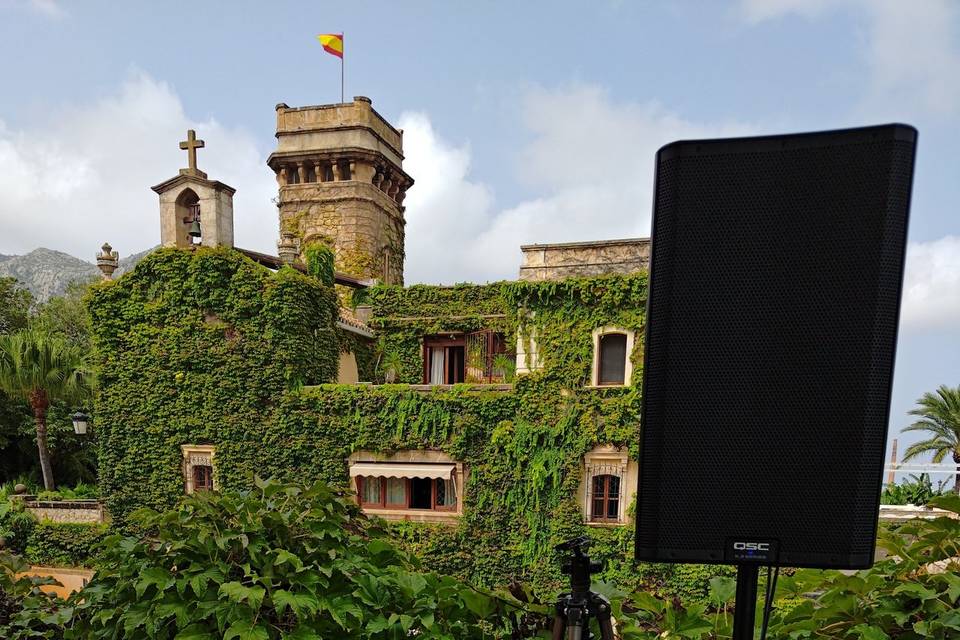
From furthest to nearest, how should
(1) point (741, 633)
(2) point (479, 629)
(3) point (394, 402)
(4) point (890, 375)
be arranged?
(3) point (394, 402) < (2) point (479, 629) < (1) point (741, 633) < (4) point (890, 375)

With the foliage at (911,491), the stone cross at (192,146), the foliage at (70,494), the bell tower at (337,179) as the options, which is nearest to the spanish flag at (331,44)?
the bell tower at (337,179)

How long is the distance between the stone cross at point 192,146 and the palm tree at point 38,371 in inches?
340

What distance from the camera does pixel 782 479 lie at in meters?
1.34

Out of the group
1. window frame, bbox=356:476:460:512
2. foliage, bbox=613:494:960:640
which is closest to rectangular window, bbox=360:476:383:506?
window frame, bbox=356:476:460:512

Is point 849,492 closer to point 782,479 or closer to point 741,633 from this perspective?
point 782,479

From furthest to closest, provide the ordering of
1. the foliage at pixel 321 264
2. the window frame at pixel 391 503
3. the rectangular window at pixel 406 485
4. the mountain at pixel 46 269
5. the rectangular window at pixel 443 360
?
the mountain at pixel 46 269
the rectangular window at pixel 443 360
the foliage at pixel 321 264
the window frame at pixel 391 503
the rectangular window at pixel 406 485

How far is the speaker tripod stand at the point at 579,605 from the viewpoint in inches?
57.6

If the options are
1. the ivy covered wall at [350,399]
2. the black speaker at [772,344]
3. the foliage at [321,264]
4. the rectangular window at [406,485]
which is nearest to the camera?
the black speaker at [772,344]

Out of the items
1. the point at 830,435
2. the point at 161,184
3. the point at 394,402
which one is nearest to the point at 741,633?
the point at 830,435

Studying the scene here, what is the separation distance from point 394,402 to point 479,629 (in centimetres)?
932

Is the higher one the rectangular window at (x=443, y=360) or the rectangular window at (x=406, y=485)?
the rectangular window at (x=443, y=360)

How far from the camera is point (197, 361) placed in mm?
11461

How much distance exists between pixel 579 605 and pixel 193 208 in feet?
40.8

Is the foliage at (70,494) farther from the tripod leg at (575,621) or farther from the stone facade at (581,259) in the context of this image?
the tripod leg at (575,621)
